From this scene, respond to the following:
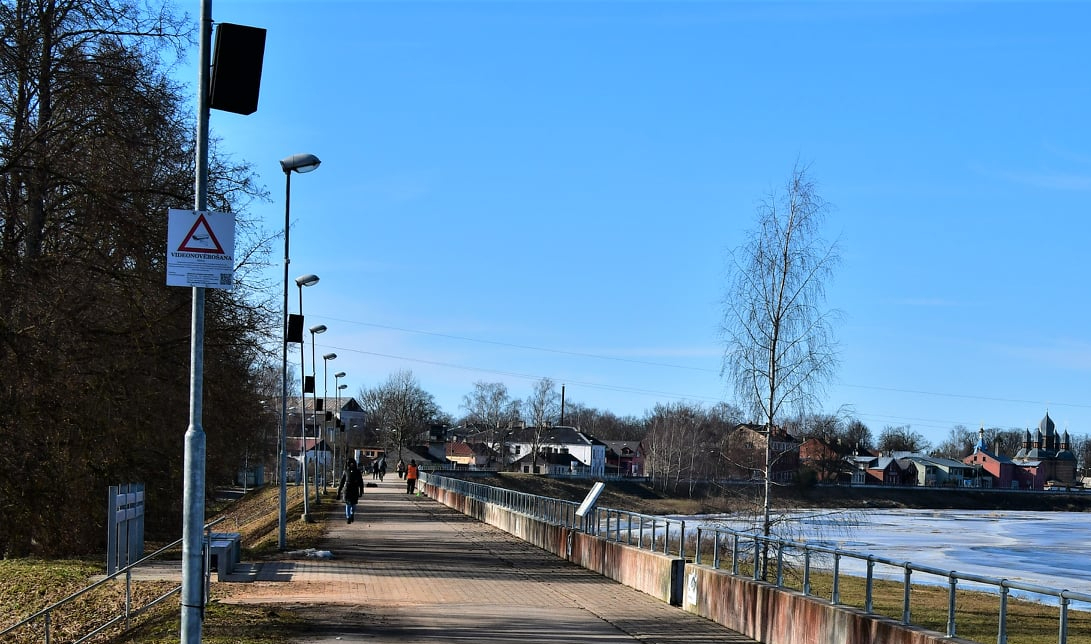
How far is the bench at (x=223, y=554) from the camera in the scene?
696 inches

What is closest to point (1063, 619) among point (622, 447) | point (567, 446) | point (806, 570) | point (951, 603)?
point (951, 603)

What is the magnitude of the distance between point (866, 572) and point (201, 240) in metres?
7.11

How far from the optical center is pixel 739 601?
14016mm

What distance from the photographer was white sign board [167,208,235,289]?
870 centimetres

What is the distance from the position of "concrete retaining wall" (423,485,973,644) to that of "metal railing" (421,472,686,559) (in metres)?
0.17

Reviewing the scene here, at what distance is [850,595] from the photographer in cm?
1184

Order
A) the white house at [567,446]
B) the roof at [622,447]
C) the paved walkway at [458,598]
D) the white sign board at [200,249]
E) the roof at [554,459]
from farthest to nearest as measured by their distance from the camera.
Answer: the roof at [622,447] < the white house at [567,446] < the roof at [554,459] < the paved walkway at [458,598] < the white sign board at [200,249]

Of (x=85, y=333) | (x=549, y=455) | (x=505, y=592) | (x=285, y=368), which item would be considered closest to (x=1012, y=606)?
(x=505, y=592)

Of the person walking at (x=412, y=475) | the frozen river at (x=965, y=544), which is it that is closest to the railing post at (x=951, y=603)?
the frozen river at (x=965, y=544)

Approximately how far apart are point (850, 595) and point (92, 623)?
940 cm

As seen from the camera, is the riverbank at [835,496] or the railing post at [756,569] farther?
the riverbank at [835,496]

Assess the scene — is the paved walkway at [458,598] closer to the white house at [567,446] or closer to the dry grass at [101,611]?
the dry grass at [101,611]

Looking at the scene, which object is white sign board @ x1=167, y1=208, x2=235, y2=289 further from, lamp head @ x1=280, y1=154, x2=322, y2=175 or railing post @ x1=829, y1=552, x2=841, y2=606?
lamp head @ x1=280, y1=154, x2=322, y2=175

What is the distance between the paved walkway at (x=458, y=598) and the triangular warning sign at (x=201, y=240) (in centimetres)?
504
